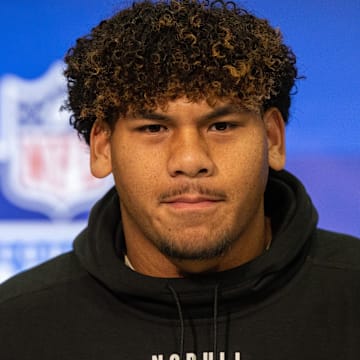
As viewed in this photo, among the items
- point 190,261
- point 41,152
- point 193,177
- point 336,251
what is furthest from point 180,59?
point 41,152

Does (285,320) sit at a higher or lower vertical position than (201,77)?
lower

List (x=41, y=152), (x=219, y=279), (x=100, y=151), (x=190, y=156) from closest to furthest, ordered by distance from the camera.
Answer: (x=190, y=156)
(x=219, y=279)
(x=100, y=151)
(x=41, y=152)

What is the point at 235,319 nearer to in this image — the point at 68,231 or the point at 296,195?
the point at 296,195

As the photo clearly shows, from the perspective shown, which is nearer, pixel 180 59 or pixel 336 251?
pixel 180 59

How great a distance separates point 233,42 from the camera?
1.46 metres

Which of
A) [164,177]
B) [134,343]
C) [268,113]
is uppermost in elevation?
[268,113]

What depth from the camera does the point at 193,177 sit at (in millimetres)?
1391

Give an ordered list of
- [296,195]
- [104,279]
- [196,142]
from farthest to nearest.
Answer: [296,195]
[104,279]
[196,142]

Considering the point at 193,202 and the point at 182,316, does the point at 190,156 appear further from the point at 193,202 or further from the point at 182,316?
the point at 182,316

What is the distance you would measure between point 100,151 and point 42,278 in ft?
0.83

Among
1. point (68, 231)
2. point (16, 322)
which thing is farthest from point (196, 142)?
point (68, 231)

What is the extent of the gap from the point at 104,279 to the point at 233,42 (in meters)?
0.45

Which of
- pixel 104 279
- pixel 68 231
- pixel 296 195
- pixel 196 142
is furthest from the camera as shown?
pixel 68 231

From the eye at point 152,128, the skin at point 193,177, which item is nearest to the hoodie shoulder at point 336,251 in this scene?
the skin at point 193,177
